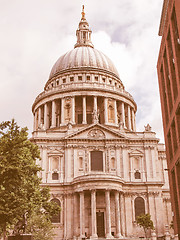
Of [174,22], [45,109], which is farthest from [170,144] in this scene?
[45,109]

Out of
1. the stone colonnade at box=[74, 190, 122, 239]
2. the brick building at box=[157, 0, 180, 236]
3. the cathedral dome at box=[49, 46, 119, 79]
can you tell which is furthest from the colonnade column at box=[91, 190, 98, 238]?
the cathedral dome at box=[49, 46, 119, 79]

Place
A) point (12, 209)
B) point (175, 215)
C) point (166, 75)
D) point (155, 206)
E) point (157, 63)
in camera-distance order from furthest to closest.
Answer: point (155, 206) → point (157, 63) → point (166, 75) → point (175, 215) → point (12, 209)

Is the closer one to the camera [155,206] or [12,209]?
[12,209]

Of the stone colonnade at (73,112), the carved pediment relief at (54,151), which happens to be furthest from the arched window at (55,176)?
the stone colonnade at (73,112)

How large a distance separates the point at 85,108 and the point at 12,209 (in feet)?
145

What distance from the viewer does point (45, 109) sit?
244ft

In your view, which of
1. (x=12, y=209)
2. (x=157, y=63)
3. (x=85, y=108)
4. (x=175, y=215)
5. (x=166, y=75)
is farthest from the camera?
(x=85, y=108)

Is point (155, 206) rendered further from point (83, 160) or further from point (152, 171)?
point (83, 160)

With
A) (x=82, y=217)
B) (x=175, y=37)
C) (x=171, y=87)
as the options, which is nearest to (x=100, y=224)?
(x=82, y=217)

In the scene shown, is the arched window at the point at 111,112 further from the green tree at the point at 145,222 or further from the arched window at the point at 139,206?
the green tree at the point at 145,222

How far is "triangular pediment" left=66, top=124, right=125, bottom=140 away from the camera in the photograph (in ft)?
195

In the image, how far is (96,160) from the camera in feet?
192

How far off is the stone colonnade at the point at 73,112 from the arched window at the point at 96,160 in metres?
11.4

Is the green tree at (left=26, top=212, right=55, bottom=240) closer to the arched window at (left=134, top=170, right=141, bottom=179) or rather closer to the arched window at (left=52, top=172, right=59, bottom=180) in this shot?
the arched window at (left=52, top=172, right=59, bottom=180)
